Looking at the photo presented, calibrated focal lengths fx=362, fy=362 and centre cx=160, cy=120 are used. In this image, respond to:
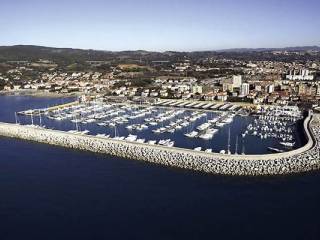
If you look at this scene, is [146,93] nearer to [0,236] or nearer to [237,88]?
[237,88]


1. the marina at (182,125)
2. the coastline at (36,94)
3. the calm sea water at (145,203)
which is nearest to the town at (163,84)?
the coastline at (36,94)

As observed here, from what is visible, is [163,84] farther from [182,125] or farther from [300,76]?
[182,125]

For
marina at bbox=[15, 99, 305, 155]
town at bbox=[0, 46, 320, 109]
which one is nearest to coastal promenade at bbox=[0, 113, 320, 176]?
marina at bbox=[15, 99, 305, 155]

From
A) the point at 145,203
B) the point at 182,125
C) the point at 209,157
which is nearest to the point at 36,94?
the point at 182,125

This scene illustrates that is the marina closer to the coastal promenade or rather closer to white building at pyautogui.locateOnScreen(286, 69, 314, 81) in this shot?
the coastal promenade

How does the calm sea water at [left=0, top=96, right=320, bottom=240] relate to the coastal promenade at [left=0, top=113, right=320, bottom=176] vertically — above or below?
below

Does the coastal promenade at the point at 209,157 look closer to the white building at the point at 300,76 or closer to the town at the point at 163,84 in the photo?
the town at the point at 163,84
